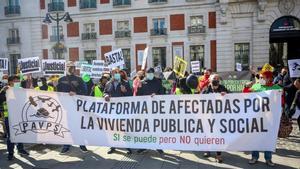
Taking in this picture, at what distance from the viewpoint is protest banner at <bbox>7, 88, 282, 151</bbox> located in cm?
591

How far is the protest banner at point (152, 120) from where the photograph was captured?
5.91 metres

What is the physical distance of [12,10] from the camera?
32.2 m

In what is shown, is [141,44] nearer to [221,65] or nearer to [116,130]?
[221,65]

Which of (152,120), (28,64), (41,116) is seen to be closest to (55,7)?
(28,64)

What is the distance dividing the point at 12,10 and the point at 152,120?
99.4 feet

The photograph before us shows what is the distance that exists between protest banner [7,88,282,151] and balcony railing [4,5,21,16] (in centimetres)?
2816

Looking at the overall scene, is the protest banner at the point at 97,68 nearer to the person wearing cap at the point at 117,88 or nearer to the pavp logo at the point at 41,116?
the person wearing cap at the point at 117,88

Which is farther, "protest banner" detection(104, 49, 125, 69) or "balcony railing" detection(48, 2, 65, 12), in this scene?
"balcony railing" detection(48, 2, 65, 12)

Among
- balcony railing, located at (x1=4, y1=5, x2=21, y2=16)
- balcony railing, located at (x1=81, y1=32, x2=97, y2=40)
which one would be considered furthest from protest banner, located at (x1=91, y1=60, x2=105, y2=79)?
balcony railing, located at (x1=4, y1=5, x2=21, y2=16)

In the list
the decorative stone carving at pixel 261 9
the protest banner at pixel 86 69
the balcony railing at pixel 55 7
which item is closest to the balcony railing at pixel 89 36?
the balcony railing at pixel 55 7

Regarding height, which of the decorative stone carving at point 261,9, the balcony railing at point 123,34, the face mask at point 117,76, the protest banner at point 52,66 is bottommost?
the face mask at point 117,76

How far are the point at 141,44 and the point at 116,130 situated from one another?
23.2 m

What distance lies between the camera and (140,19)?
29172 millimetres

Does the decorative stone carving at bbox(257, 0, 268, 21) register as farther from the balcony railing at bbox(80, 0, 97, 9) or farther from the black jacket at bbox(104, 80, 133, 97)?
the black jacket at bbox(104, 80, 133, 97)
